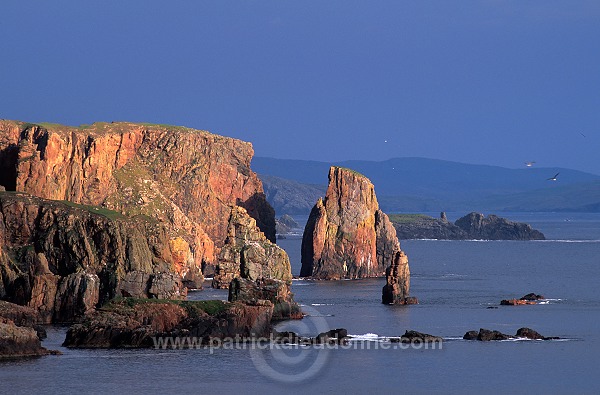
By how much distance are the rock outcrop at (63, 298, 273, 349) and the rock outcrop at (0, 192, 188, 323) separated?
10.8m

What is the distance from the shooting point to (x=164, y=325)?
489ft

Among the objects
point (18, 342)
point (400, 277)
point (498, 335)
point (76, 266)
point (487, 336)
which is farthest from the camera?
point (400, 277)

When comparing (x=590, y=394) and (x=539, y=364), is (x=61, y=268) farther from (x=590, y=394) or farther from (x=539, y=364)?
(x=590, y=394)

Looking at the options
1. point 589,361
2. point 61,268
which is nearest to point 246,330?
point 589,361

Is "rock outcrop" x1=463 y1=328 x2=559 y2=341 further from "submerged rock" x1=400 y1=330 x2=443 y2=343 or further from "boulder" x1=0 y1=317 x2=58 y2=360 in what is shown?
"boulder" x1=0 y1=317 x2=58 y2=360

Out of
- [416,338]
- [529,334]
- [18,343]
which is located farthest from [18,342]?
[529,334]

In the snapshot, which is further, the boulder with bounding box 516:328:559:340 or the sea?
the boulder with bounding box 516:328:559:340

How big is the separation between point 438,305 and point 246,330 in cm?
5667

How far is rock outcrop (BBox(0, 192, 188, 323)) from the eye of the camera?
16825 centimetres

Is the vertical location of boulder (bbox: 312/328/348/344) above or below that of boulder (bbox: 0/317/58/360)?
above

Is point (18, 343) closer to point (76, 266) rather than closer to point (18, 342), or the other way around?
point (18, 342)

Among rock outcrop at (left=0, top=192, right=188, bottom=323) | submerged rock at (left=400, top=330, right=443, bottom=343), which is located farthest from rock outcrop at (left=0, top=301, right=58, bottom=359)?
submerged rock at (left=400, top=330, right=443, bottom=343)

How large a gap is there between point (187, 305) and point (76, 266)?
39988mm

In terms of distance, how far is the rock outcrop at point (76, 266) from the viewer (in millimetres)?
168250
